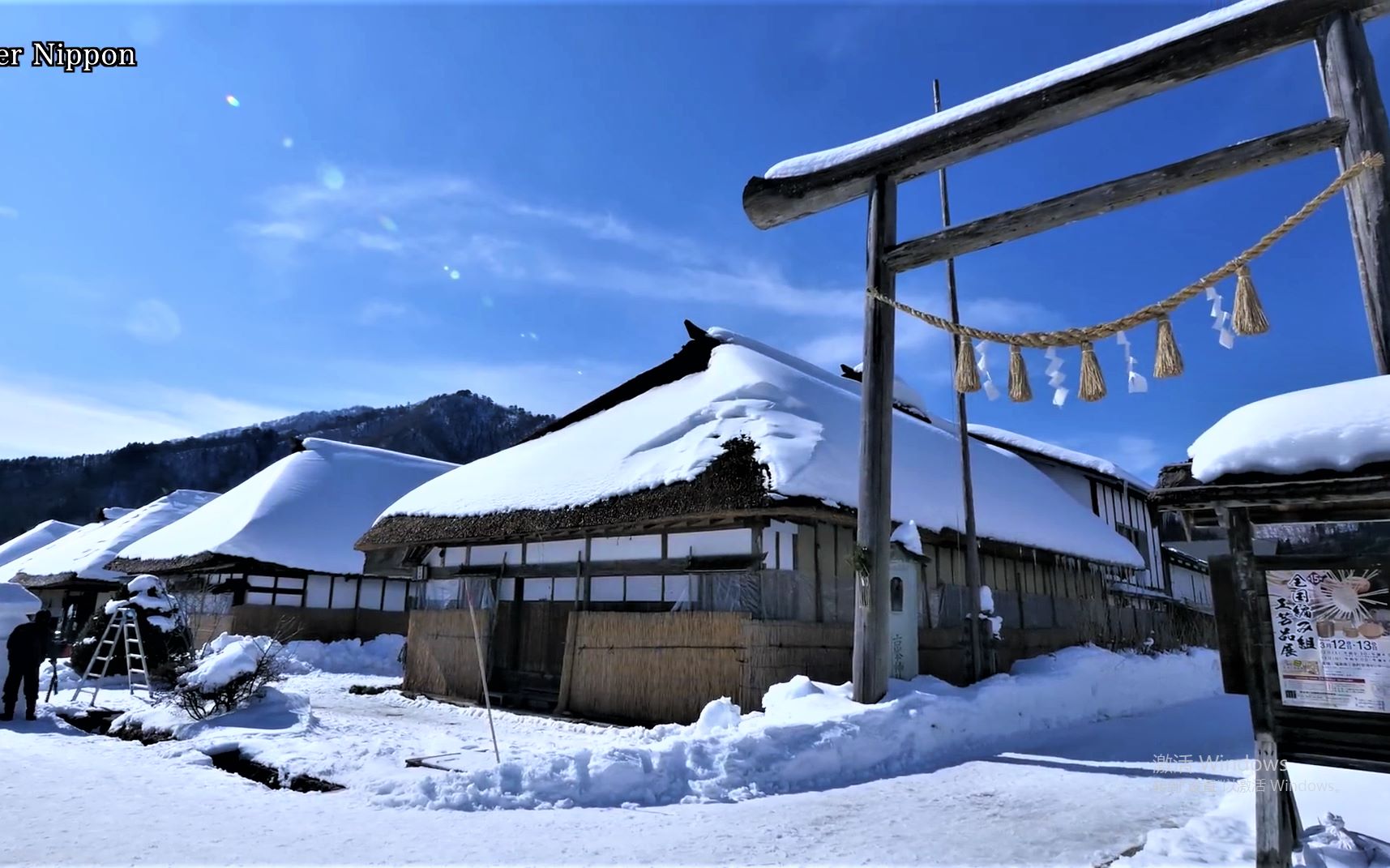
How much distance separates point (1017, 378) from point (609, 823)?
4.62 meters

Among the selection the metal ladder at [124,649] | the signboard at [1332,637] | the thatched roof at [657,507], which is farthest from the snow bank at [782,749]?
the metal ladder at [124,649]

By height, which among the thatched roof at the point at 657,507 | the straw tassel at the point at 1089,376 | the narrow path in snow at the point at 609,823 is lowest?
the narrow path in snow at the point at 609,823

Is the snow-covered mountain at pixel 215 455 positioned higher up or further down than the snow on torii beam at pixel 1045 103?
higher up

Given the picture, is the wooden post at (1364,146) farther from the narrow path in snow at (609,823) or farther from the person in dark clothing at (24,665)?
the person in dark clothing at (24,665)

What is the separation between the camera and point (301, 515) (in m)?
22.5

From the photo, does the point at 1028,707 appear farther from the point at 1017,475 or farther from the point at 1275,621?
the point at 1017,475

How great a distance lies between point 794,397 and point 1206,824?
8.15m

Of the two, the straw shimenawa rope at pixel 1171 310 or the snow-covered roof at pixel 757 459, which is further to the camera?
the snow-covered roof at pixel 757 459

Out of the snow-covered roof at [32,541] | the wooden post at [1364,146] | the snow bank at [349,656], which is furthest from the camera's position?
the snow-covered roof at [32,541]

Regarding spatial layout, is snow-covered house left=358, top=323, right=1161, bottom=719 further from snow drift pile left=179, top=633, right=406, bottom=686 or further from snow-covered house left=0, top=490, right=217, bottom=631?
snow-covered house left=0, top=490, right=217, bottom=631

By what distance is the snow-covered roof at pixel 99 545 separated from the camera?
2710 cm

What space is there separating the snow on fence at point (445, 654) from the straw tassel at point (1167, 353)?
9812 millimetres

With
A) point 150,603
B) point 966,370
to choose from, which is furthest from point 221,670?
point 966,370

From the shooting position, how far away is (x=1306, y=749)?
378cm
